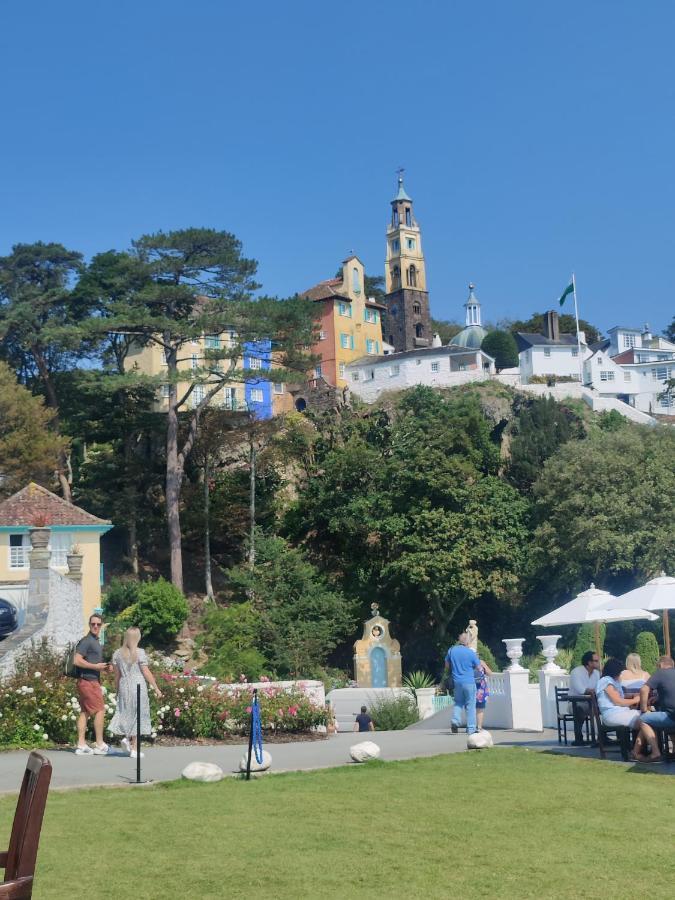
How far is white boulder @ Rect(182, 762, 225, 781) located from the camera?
37.9 feet

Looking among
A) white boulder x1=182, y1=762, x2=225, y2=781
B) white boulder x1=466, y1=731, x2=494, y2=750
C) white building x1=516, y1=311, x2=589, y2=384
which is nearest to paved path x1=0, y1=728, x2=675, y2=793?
white boulder x1=466, y1=731, x2=494, y2=750

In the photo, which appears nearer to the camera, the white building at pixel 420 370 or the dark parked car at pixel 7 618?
the dark parked car at pixel 7 618

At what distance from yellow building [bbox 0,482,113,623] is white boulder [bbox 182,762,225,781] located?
90.2 ft

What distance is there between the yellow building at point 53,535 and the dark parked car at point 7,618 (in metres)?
7.86

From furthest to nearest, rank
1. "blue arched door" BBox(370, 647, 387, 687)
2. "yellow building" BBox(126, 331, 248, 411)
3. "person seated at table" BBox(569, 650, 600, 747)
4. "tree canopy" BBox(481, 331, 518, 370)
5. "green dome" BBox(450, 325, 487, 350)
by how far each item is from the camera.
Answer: "green dome" BBox(450, 325, 487, 350) < "tree canopy" BBox(481, 331, 518, 370) < "yellow building" BBox(126, 331, 248, 411) < "blue arched door" BBox(370, 647, 387, 687) < "person seated at table" BBox(569, 650, 600, 747)

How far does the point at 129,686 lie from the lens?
13906mm

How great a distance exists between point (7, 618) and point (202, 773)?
1964cm

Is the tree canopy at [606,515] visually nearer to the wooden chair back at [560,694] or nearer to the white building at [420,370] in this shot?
the white building at [420,370]

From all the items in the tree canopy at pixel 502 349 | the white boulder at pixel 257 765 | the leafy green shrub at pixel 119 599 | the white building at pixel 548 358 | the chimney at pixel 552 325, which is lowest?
the white boulder at pixel 257 765

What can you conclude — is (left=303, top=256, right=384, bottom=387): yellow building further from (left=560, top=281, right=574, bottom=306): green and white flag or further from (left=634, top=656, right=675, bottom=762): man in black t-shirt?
(left=634, top=656, right=675, bottom=762): man in black t-shirt

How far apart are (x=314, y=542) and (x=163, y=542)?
7.31 metres

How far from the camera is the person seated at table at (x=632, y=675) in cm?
1414

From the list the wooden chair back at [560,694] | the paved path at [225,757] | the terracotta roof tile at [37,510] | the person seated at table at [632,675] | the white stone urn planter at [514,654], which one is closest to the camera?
the paved path at [225,757]

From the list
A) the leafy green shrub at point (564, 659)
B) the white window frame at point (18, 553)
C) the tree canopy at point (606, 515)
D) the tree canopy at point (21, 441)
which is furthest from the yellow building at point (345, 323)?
the leafy green shrub at point (564, 659)
